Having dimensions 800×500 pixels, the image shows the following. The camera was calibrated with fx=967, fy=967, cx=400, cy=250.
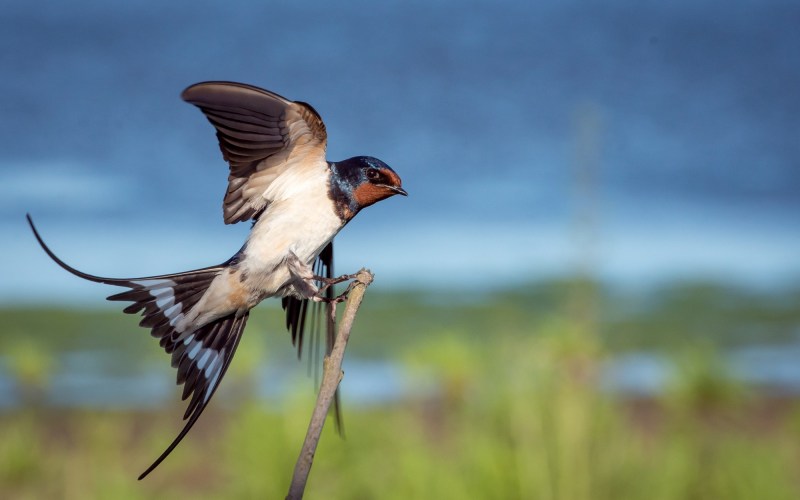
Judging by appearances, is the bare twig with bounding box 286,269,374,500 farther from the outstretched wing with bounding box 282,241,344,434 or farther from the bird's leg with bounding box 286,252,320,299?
the outstretched wing with bounding box 282,241,344,434

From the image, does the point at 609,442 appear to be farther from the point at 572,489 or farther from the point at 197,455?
the point at 197,455

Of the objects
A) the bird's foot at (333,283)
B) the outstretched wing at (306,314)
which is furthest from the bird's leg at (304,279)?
the outstretched wing at (306,314)

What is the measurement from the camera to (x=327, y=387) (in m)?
1.46

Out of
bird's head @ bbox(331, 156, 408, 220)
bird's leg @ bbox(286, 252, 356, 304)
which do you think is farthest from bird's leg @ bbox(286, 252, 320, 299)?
bird's head @ bbox(331, 156, 408, 220)

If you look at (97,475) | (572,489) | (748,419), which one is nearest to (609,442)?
(572,489)

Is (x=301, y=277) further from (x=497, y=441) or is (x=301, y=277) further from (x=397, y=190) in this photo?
(x=497, y=441)

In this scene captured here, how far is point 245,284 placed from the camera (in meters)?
1.75

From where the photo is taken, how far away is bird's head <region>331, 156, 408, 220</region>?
71.4 inches

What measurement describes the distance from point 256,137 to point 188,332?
1.26 feet

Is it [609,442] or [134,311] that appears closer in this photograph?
[134,311]

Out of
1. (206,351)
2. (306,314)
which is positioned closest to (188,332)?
(206,351)

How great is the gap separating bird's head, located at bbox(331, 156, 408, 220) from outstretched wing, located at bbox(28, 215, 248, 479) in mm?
261

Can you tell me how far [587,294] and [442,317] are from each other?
9.59 metres

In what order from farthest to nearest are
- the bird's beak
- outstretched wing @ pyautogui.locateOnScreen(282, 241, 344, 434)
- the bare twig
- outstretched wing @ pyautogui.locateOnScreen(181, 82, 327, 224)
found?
outstretched wing @ pyautogui.locateOnScreen(282, 241, 344, 434) < the bird's beak < outstretched wing @ pyautogui.locateOnScreen(181, 82, 327, 224) < the bare twig
